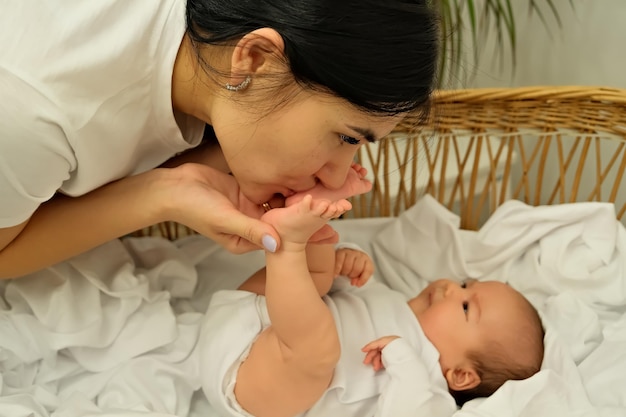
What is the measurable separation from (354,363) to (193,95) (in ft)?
1.46

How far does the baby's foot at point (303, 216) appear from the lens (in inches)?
28.1

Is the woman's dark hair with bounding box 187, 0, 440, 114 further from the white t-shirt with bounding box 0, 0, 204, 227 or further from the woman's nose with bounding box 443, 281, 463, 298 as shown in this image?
the woman's nose with bounding box 443, 281, 463, 298

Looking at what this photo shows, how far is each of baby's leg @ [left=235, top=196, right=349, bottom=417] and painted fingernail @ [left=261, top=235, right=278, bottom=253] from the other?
0.5 inches

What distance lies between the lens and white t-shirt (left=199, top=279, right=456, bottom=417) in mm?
891

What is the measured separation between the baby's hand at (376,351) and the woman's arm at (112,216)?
9.0 inches

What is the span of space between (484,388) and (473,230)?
451 mm

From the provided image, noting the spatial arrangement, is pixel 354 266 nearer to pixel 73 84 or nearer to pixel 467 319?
pixel 467 319

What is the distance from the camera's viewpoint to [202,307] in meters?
1.14

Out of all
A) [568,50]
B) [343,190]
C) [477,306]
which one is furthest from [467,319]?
[568,50]

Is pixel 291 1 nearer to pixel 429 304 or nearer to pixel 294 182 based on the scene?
pixel 294 182

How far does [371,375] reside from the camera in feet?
3.10

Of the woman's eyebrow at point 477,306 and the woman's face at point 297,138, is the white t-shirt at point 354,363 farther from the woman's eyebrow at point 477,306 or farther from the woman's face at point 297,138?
the woman's face at point 297,138

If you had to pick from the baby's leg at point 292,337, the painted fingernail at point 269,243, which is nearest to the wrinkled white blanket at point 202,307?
the baby's leg at point 292,337

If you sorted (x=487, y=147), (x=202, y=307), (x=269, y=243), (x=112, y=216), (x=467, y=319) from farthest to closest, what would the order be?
1. (x=487, y=147)
2. (x=202, y=307)
3. (x=467, y=319)
4. (x=112, y=216)
5. (x=269, y=243)
